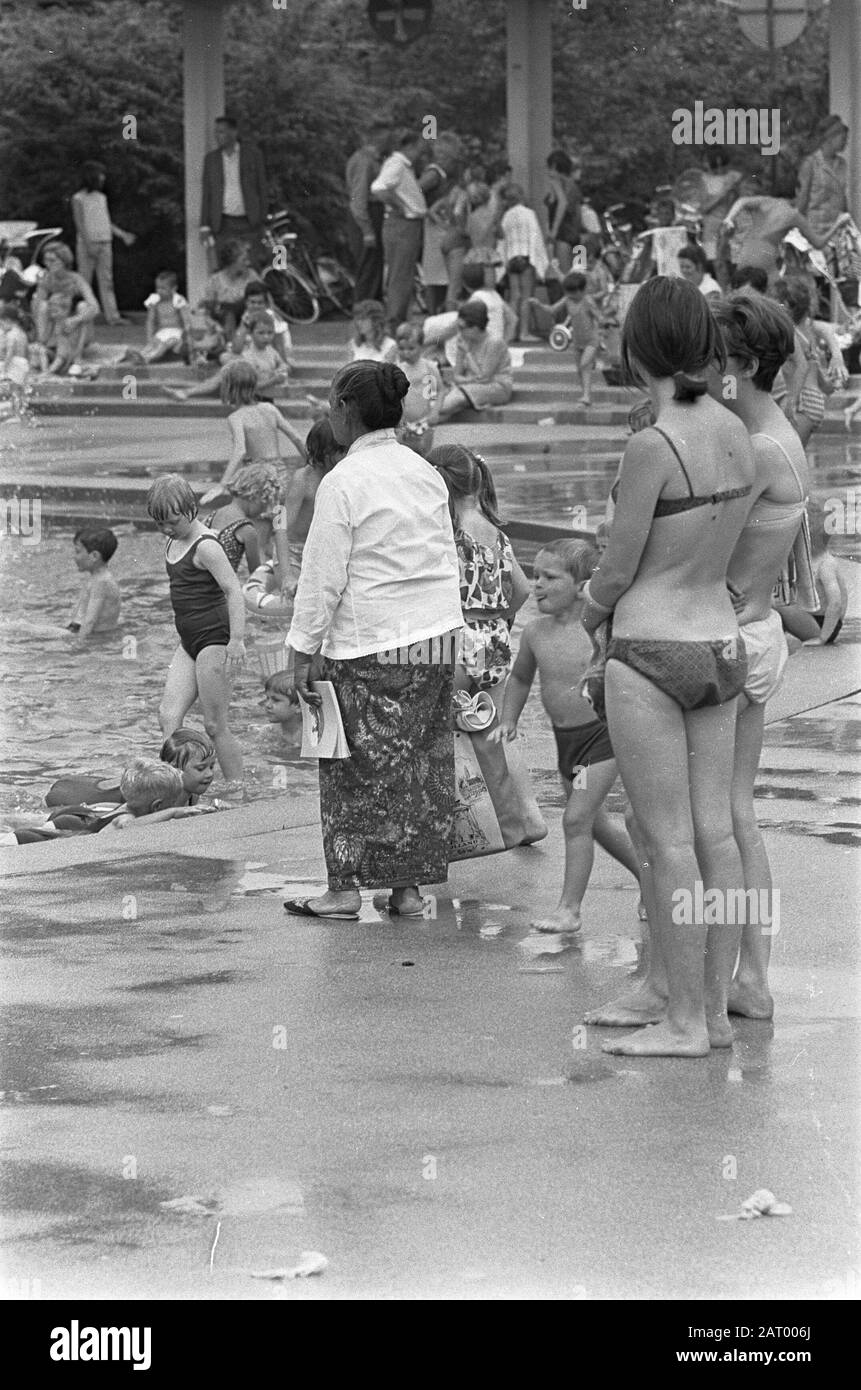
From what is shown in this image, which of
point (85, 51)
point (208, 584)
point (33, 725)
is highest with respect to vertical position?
point (85, 51)

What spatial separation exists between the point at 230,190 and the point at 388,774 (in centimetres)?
2201

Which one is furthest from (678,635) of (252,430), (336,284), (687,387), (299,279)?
(336,284)

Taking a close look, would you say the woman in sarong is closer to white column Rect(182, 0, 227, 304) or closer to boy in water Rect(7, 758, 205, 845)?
boy in water Rect(7, 758, 205, 845)

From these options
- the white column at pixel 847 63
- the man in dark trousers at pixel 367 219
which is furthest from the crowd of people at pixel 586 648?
the man in dark trousers at pixel 367 219

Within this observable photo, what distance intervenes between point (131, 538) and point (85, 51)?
71.8 feet

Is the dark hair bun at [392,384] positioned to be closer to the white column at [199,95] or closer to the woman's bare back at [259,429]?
the woman's bare back at [259,429]

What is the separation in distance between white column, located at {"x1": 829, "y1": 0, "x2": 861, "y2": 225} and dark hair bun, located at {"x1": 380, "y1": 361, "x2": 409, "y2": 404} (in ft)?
63.3

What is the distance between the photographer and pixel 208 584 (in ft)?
34.4

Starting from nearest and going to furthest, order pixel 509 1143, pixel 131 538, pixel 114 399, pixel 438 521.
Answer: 1. pixel 509 1143
2. pixel 438 521
3. pixel 131 538
4. pixel 114 399

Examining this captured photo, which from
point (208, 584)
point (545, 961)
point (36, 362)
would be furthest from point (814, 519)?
point (36, 362)

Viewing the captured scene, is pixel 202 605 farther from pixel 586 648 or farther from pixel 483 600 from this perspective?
pixel 586 648

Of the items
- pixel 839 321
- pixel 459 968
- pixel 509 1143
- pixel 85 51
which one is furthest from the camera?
pixel 85 51

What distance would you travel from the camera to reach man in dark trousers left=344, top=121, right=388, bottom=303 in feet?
91.5

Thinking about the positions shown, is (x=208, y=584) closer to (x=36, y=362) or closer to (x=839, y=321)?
(x=839, y=321)
